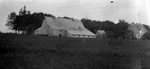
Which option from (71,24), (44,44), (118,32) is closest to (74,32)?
(71,24)

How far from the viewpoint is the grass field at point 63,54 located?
15.1m

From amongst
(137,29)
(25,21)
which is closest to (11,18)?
(25,21)

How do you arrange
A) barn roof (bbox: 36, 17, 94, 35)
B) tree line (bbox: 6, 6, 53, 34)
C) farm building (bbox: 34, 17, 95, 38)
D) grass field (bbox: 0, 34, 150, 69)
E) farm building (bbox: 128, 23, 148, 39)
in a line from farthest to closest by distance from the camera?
farm building (bbox: 128, 23, 148, 39), tree line (bbox: 6, 6, 53, 34), barn roof (bbox: 36, 17, 94, 35), farm building (bbox: 34, 17, 95, 38), grass field (bbox: 0, 34, 150, 69)

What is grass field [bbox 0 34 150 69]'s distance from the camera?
15.1 m

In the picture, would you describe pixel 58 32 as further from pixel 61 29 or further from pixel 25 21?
pixel 25 21

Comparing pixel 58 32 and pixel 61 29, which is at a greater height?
pixel 61 29

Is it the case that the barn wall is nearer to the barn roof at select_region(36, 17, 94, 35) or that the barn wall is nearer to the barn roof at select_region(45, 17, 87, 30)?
the barn roof at select_region(36, 17, 94, 35)

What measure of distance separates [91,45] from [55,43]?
17.5 feet

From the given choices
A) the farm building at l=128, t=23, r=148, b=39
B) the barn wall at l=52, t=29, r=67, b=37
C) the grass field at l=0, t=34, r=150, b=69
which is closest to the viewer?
the grass field at l=0, t=34, r=150, b=69

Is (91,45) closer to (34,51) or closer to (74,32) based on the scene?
(34,51)

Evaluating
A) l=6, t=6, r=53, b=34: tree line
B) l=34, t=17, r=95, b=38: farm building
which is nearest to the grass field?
l=34, t=17, r=95, b=38: farm building

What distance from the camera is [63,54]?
2123cm

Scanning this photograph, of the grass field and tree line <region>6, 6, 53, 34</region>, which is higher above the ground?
tree line <region>6, 6, 53, 34</region>

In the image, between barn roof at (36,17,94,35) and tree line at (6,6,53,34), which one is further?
tree line at (6,6,53,34)
